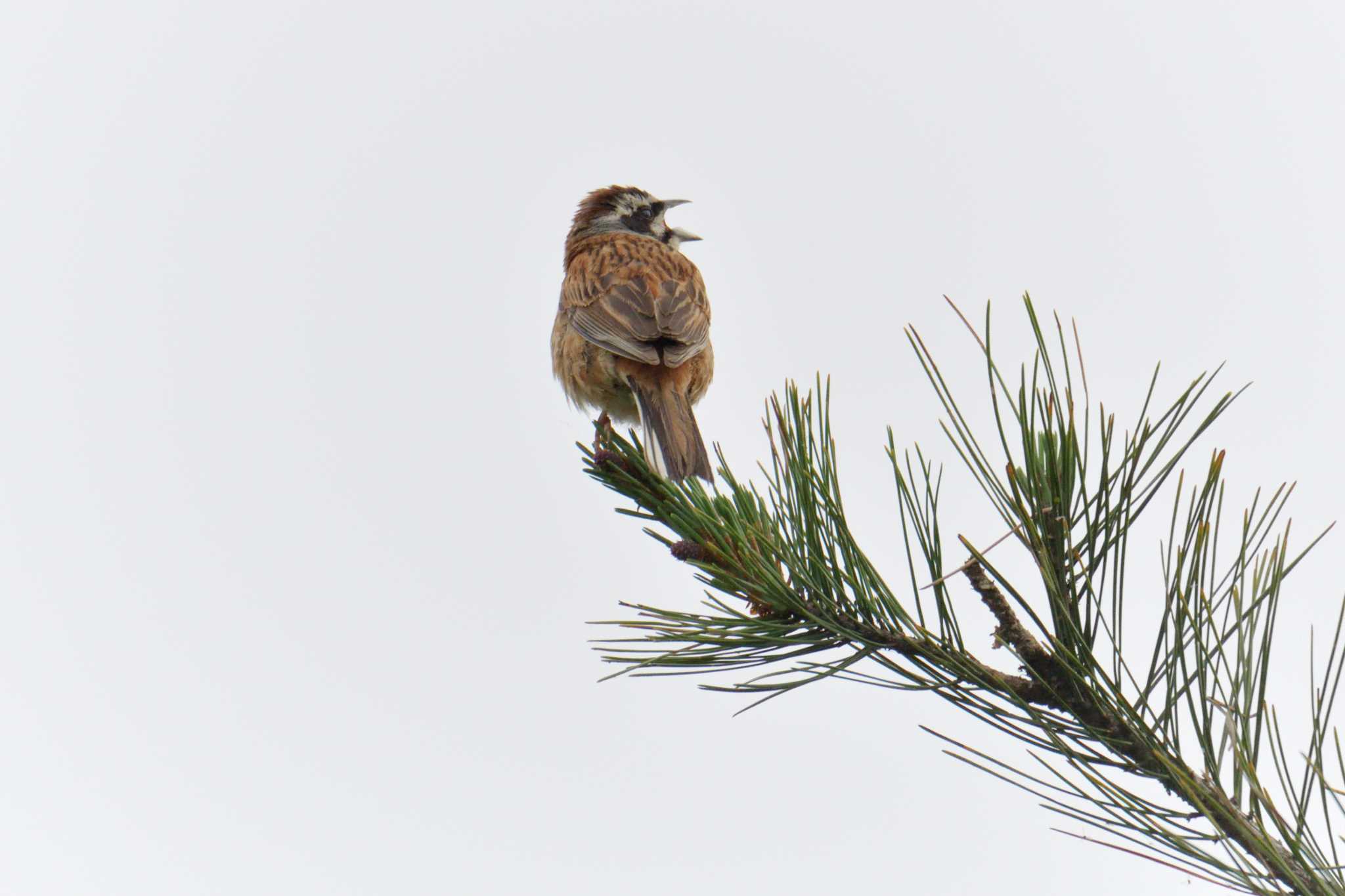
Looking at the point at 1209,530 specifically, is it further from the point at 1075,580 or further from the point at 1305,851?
the point at 1305,851

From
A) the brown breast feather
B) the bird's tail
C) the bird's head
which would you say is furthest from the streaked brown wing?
the bird's head

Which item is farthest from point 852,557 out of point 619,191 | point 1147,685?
point 619,191

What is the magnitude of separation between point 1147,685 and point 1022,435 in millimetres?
451

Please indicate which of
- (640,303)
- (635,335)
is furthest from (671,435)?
(640,303)

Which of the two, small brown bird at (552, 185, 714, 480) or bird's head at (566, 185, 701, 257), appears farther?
bird's head at (566, 185, 701, 257)

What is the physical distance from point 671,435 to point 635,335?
1446mm

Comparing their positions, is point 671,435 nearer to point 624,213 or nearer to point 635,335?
point 635,335

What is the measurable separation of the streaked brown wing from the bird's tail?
190 mm

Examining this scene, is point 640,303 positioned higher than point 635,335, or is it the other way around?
point 640,303

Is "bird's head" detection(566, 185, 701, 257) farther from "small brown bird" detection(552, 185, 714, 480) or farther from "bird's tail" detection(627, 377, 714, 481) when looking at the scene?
"bird's tail" detection(627, 377, 714, 481)

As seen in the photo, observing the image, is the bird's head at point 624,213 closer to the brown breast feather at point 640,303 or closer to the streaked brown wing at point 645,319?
the brown breast feather at point 640,303

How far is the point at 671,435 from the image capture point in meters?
4.11

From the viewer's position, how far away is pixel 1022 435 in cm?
209

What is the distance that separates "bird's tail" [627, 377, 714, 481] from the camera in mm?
3529
